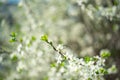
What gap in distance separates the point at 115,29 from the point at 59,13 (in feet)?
10.4

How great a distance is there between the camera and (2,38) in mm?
10703

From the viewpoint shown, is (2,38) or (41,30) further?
(2,38)

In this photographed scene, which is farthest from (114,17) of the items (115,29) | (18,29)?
(18,29)

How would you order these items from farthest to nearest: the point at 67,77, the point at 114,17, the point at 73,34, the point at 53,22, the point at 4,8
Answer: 1. the point at 4,8
2. the point at 73,34
3. the point at 53,22
4. the point at 114,17
5. the point at 67,77

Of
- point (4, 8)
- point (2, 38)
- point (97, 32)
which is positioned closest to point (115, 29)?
point (97, 32)

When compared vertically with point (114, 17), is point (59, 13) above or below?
above

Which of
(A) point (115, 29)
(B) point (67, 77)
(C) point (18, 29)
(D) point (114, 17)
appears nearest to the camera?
(B) point (67, 77)

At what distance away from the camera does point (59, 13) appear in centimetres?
1119

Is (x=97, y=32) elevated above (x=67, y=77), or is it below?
above

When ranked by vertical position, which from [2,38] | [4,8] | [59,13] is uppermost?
[4,8]

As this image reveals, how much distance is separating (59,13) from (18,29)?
193 cm

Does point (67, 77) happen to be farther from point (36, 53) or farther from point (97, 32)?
point (97, 32)

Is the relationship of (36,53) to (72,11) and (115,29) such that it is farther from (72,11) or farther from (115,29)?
(72,11)

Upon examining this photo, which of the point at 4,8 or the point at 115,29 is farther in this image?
the point at 4,8
